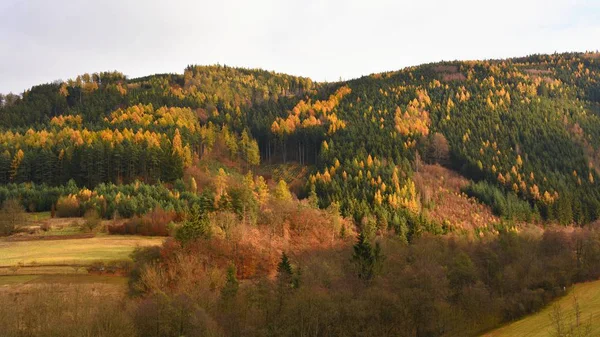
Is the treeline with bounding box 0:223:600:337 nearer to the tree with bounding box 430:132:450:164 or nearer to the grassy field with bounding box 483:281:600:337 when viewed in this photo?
the grassy field with bounding box 483:281:600:337

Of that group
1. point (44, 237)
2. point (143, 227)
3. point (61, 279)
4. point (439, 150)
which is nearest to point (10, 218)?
point (44, 237)

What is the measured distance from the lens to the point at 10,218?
88.6 m

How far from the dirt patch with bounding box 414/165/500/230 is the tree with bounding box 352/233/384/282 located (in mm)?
58748

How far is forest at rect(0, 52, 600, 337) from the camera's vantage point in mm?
60344

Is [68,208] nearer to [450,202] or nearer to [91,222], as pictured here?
[91,222]

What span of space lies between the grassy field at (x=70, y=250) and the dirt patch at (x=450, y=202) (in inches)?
3443

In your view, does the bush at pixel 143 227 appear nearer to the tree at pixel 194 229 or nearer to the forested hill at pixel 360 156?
the tree at pixel 194 229

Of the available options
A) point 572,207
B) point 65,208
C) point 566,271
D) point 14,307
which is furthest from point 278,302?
point 572,207

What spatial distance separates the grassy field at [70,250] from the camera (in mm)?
70375

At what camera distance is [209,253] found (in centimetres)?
7538

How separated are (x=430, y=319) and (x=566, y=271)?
1481 inches

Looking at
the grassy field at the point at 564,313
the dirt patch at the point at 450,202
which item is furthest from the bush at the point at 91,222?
the dirt patch at the point at 450,202

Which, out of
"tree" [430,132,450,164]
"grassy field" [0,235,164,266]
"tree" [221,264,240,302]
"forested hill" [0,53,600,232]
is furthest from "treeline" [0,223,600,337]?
"tree" [430,132,450,164]

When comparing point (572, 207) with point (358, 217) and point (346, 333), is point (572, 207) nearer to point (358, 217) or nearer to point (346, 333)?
point (358, 217)
